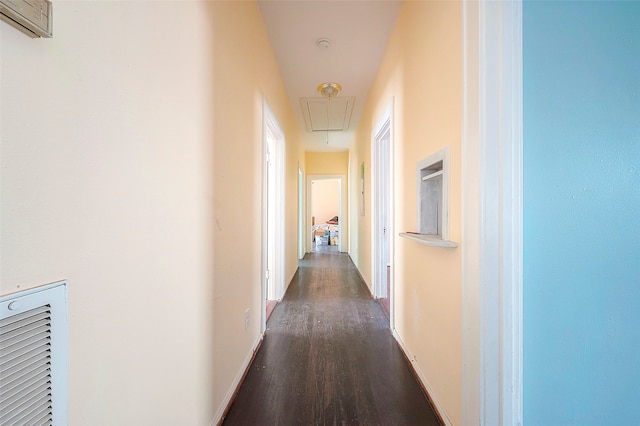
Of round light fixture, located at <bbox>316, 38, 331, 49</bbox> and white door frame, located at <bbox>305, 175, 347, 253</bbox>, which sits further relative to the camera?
white door frame, located at <bbox>305, 175, 347, 253</bbox>

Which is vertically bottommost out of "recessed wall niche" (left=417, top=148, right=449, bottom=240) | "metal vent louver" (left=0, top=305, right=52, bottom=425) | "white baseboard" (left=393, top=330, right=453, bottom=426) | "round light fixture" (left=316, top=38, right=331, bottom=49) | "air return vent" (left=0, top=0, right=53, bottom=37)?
"white baseboard" (left=393, top=330, right=453, bottom=426)

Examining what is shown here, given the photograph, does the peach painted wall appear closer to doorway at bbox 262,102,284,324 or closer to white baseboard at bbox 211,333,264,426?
white baseboard at bbox 211,333,264,426

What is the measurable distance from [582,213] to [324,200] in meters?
9.21

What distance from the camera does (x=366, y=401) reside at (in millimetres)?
1453

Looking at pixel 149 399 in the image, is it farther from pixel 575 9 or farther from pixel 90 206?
pixel 575 9

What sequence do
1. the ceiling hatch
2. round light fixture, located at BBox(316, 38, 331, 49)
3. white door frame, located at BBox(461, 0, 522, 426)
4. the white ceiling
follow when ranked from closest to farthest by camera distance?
white door frame, located at BBox(461, 0, 522, 426)
the white ceiling
round light fixture, located at BBox(316, 38, 331, 49)
the ceiling hatch

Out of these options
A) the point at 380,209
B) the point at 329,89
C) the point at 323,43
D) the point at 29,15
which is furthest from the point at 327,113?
the point at 29,15

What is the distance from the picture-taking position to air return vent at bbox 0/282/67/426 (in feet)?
1.44

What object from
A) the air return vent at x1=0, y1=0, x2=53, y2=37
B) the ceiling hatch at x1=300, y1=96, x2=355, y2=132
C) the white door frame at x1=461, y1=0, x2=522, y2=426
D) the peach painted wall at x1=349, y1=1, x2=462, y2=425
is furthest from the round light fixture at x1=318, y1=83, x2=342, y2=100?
the air return vent at x1=0, y1=0, x2=53, y2=37

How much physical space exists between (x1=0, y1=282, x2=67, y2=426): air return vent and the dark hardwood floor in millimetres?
1051

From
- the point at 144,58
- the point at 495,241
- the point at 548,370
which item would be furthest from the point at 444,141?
the point at 144,58

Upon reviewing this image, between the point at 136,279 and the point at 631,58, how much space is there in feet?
6.04

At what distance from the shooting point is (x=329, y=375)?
167cm

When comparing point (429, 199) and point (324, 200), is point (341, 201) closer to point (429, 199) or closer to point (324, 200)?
point (324, 200)
